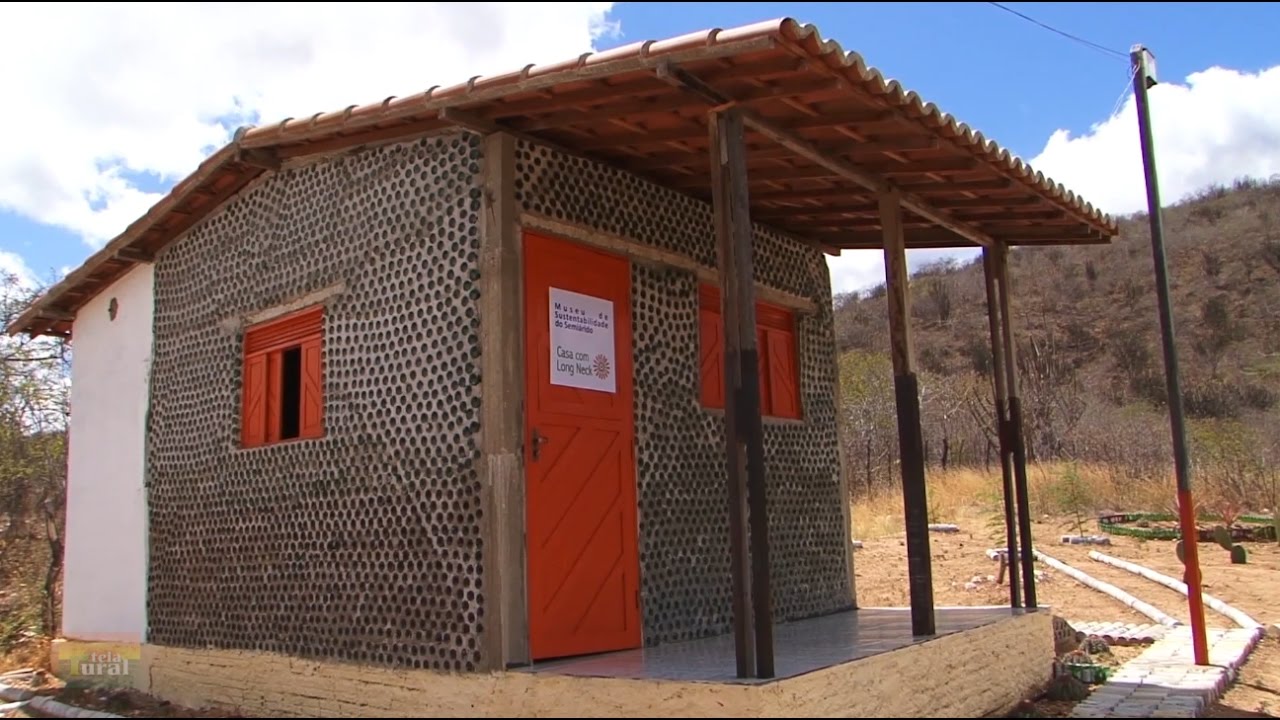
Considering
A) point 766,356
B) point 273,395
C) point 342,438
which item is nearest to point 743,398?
point 342,438

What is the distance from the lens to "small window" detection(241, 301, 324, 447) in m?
7.08

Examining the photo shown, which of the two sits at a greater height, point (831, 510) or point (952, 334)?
point (952, 334)

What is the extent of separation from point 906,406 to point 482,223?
9.19ft

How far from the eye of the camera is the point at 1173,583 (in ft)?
38.5

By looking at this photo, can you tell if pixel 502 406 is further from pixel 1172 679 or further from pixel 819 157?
pixel 1172 679

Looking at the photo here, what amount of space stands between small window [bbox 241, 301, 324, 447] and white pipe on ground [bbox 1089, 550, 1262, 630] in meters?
8.39

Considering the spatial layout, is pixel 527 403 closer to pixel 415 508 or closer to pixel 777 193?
pixel 415 508

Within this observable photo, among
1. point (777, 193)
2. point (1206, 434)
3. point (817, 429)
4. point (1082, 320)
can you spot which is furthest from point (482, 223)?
point (1082, 320)

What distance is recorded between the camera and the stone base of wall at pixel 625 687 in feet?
15.5

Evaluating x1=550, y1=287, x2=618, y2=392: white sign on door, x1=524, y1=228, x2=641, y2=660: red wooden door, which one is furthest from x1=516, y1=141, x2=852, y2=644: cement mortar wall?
x1=550, y1=287, x2=618, y2=392: white sign on door

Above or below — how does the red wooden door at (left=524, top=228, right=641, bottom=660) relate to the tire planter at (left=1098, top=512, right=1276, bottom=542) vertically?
above

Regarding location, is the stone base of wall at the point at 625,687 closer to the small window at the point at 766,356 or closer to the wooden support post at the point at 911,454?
the wooden support post at the point at 911,454

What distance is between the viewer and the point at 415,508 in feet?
19.9

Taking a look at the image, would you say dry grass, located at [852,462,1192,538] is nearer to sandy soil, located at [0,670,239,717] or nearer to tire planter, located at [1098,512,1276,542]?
tire planter, located at [1098,512,1276,542]
